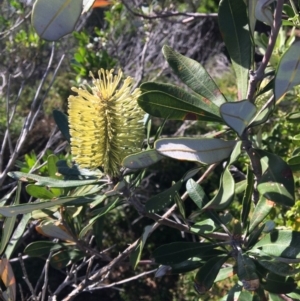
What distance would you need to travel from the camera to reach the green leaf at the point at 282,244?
1.00 metres

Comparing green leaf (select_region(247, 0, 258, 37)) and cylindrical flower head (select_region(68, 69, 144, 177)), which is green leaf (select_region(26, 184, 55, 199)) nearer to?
cylindrical flower head (select_region(68, 69, 144, 177))

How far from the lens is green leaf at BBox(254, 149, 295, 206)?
2.71 ft

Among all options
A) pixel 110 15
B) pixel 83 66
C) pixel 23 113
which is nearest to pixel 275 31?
pixel 83 66

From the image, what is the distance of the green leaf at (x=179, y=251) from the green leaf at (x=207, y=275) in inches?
1.5

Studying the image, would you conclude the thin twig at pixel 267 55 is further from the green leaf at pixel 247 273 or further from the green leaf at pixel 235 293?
the green leaf at pixel 235 293

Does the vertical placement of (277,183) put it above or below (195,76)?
below

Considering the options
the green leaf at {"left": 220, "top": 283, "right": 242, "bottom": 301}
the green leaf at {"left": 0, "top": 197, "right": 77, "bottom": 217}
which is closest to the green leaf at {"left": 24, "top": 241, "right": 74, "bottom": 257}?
the green leaf at {"left": 0, "top": 197, "right": 77, "bottom": 217}

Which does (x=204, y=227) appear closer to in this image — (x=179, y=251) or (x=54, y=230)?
(x=179, y=251)

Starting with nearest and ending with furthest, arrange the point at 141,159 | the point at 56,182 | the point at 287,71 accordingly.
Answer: the point at 287,71, the point at 141,159, the point at 56,182

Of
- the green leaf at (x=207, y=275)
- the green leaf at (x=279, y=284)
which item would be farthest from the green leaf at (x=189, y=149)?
the green leaf at (x=279, y=284)

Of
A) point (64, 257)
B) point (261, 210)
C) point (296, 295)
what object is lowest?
point (296, 295)

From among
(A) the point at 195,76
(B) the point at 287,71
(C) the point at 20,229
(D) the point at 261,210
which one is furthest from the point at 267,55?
(C) the point at 20,229

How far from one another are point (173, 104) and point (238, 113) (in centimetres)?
18

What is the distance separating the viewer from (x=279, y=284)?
3.99ft
